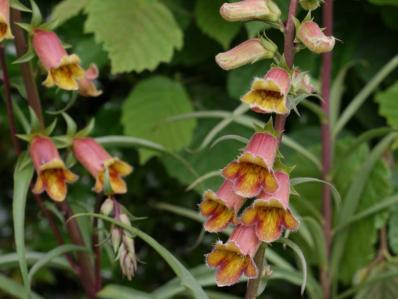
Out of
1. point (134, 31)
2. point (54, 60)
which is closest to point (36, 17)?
point (54, 60)

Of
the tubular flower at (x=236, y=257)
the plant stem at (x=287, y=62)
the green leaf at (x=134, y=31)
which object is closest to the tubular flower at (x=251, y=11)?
the plant stem at (x=287, y=62)

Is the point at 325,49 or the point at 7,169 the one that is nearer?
the point at 325,49

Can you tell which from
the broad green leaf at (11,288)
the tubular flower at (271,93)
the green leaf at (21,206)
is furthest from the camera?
the broad green leaf at (11,288)

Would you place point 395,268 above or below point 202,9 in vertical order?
below

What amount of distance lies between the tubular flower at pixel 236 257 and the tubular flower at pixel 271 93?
0.18 metres

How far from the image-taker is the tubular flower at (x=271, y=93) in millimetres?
1182

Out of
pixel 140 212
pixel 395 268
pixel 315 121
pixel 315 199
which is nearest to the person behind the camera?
pixel 395 268

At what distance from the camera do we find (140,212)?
8.63 ft

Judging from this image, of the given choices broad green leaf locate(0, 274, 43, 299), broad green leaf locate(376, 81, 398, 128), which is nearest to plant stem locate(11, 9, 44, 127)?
A: broad green leaf locate(0, 274, 43, 299)

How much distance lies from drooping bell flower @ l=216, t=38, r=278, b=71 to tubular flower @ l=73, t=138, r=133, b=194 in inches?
14.8

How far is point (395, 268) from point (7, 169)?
136 cm

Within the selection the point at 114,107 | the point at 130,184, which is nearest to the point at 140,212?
the point at 130,184

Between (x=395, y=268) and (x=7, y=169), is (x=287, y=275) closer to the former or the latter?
(x=395, y=268)

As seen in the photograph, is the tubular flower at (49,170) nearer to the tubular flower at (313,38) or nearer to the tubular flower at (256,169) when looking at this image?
the tubular flower at (256,169)
